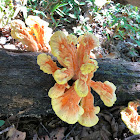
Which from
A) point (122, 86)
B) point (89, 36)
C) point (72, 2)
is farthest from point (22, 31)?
point (72, 2)

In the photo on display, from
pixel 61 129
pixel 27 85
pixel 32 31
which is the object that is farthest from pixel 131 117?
pixel 32 31

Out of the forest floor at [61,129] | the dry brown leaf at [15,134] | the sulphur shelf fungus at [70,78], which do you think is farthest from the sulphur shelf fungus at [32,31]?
the dry brown leaf at [15,134]

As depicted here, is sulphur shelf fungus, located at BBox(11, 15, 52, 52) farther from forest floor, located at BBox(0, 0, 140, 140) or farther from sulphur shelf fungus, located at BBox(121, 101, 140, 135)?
sulphur shelf fungus, located at BBox(121, 101, 140, 135)

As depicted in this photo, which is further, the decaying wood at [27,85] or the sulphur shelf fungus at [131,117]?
the sulphur shelf fungus at [131,117]

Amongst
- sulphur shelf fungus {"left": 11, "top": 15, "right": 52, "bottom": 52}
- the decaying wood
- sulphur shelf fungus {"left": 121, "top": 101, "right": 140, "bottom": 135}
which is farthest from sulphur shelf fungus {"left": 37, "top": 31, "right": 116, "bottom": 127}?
sulphur shelf fungus {"left": 11, "top": 15, "right": 52, "bottom": 52}

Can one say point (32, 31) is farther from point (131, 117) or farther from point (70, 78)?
point (131, 117)

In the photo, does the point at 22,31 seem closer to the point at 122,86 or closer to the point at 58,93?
the point at 58,93

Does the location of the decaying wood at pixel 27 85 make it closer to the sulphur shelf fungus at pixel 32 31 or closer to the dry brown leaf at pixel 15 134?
the sulphur shelf fungus at pixel 32 31
